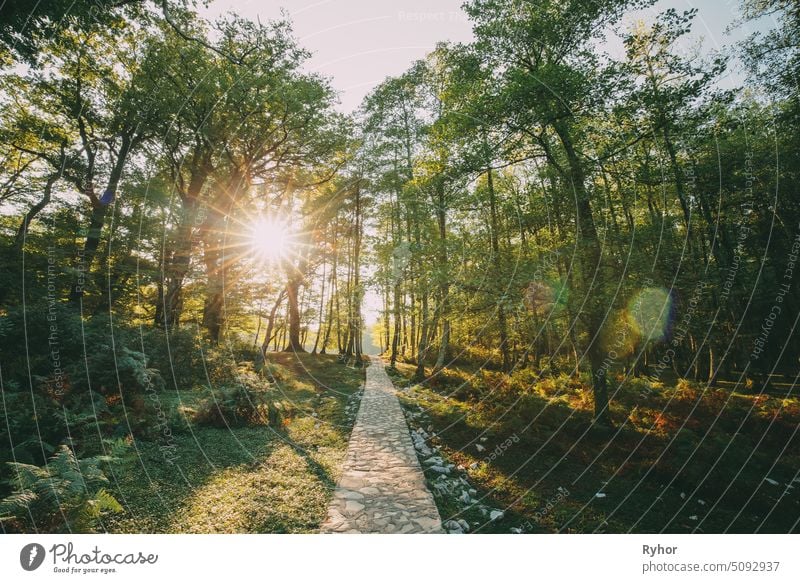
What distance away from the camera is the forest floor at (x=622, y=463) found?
Result: 4977 mm

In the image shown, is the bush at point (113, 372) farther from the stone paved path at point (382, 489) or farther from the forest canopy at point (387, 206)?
the stone paved path at point (382, 489)

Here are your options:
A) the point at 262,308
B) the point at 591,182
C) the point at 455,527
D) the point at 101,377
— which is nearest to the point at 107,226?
the point at 262,308

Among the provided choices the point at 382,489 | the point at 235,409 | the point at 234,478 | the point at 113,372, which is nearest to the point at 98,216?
the point at 113,372

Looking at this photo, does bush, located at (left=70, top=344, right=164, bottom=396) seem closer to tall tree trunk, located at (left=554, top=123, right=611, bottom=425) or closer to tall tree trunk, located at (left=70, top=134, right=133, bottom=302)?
tall tree trunk, located at (left=70, top=134, right=133, bottom=302)

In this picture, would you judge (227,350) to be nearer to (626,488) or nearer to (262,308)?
(262,308)

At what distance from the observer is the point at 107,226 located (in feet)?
43.8

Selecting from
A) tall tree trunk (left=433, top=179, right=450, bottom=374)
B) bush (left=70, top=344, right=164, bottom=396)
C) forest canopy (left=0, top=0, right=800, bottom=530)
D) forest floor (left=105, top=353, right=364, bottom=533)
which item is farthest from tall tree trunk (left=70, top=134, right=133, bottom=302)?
tall tree trunk (left=433, top=179, right=450, bottom=374)

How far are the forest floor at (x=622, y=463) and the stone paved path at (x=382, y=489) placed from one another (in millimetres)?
384

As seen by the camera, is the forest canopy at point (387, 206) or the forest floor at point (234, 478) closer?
the forest floor at point (234, 478)

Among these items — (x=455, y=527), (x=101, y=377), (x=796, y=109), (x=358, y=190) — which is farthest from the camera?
(x=358, y=190)

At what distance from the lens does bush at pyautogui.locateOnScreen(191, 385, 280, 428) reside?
8820mm

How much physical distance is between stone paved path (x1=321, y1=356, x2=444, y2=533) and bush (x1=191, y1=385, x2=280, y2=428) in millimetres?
2793

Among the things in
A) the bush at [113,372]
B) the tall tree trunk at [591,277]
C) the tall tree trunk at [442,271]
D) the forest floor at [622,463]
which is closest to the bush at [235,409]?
the bush at [113,372]

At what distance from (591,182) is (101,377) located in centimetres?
1487
